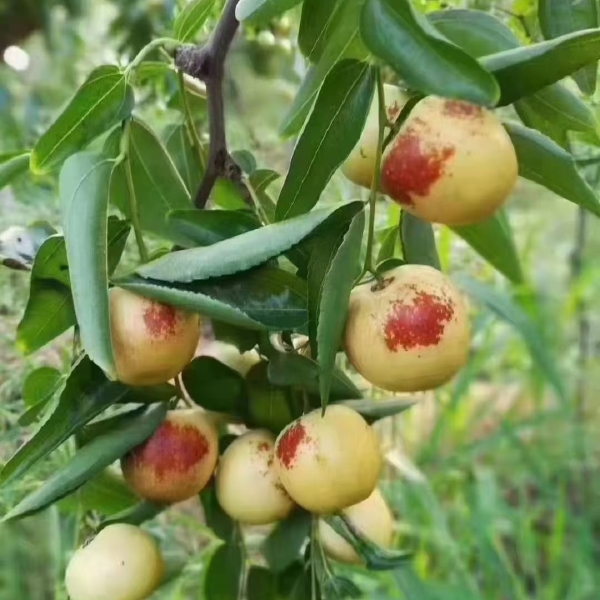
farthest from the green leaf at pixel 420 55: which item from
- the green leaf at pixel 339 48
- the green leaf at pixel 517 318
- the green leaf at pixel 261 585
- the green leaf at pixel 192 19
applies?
the green leaf at pixel 517 318

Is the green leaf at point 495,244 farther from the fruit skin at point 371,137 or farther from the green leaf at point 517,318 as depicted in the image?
the green leaf at point 517,318

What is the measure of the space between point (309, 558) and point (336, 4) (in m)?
0.20

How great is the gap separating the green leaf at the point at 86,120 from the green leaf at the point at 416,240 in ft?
0.32

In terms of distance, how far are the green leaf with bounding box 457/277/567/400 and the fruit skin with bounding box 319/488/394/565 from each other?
296 mm

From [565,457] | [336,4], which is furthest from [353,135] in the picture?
[565,457]

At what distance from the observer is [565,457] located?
1.35 meters

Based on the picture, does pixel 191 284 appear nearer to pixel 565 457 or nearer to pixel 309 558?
pixel 309 558

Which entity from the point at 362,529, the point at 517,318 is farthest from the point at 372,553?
the point at 517,318

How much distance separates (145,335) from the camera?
288 millimetres

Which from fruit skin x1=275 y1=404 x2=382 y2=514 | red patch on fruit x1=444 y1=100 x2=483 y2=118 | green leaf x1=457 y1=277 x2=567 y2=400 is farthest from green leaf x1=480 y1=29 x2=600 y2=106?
green leaf x1=457 y1=277 x2=567 y2=400

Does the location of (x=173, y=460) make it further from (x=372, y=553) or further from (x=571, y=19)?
(x=571, y=19)

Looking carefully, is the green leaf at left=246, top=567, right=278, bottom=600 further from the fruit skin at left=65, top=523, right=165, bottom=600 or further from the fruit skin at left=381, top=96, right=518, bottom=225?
the fruit skin at left=381, top=96, right=518, bottom=225

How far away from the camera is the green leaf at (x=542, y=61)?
10.1 inches

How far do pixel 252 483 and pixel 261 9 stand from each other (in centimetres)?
15
